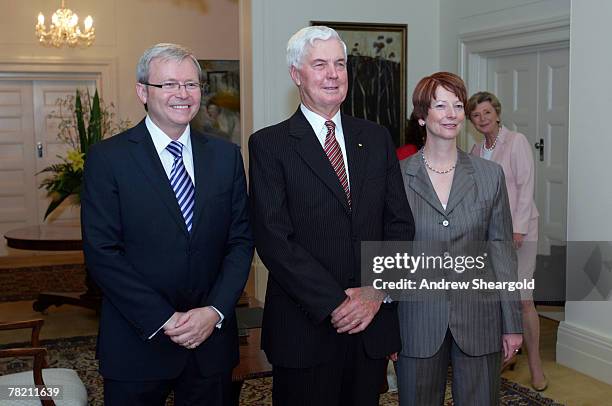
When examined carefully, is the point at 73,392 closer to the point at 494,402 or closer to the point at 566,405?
the point at 494,402

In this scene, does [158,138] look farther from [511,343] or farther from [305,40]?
[511,343]

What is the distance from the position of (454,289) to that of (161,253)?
96 cm

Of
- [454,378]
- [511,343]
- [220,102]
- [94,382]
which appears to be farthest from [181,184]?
[220,102]

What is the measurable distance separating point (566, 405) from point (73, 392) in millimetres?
2623

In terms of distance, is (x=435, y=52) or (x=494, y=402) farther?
(x=435, y=52)

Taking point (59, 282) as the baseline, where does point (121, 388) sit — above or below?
above

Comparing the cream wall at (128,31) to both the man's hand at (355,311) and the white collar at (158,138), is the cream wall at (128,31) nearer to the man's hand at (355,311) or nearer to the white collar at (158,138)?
the white collar at (158,138)

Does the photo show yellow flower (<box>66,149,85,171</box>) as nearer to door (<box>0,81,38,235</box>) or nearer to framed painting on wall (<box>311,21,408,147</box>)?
framed painting on wall (<box>311,21,408,147</box>)

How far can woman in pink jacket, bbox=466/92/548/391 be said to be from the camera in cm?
448

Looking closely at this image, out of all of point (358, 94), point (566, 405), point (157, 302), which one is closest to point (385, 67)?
point (358, 94)

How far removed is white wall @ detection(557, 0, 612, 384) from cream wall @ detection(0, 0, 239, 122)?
5.88 metres

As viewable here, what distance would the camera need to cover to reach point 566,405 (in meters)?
4.23

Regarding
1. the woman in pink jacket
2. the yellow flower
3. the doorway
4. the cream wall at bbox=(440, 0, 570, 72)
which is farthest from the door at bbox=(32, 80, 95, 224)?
the woman in pink jacket

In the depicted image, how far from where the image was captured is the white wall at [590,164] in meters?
4.59
